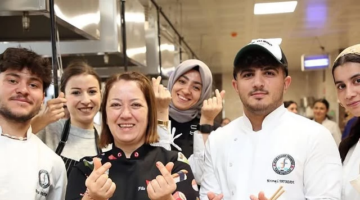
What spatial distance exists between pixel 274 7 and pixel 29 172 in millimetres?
4941

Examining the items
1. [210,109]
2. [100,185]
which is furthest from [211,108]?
[100,185]

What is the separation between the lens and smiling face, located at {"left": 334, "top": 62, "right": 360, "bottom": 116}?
1605mm

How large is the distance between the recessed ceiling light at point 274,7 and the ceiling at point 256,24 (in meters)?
0.11

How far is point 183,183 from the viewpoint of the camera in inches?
57.9

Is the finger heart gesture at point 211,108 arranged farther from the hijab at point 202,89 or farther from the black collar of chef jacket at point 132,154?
the black collar of chef jacket at point 132,154

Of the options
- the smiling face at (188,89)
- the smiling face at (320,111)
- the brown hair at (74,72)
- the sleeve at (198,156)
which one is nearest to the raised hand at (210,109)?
the sleeve at (198,156)

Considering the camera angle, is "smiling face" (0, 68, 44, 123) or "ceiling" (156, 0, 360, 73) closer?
"smiling face" (0, 68, 44, 123)

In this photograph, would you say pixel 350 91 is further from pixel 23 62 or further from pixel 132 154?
pixel 23 62

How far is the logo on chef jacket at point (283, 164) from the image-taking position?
1485 mm

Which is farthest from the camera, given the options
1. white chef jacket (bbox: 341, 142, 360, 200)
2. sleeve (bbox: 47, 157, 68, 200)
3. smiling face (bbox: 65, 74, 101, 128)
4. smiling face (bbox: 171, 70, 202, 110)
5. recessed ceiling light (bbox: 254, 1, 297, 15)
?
recessed ceiling light (bbox: 254, 1, 297, 15)

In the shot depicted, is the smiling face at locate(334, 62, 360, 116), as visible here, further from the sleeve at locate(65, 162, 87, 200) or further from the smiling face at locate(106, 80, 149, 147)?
the sleeve at locate(65, 162, 87, 200)

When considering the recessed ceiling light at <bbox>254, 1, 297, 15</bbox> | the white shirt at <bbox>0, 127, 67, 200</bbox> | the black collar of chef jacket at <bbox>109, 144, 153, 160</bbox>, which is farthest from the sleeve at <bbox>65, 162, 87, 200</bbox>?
the recessed ceiling light at <bbox>254, 1, 297, 15</bbox>

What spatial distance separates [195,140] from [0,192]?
100 centimetres

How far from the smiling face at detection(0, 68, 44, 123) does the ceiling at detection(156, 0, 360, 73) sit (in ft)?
12.6
